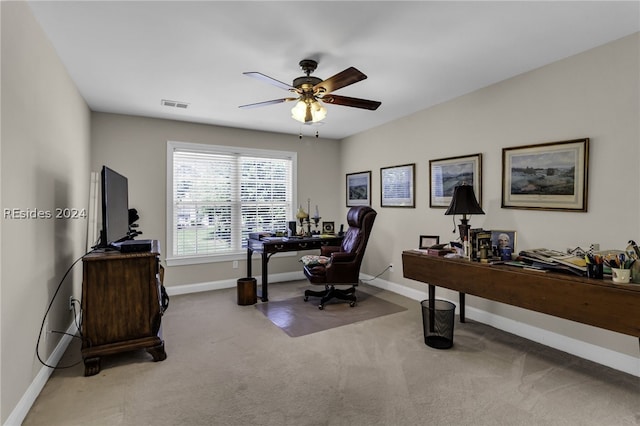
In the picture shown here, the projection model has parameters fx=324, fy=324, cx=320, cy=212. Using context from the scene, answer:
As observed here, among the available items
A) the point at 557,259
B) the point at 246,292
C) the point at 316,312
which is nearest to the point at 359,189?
the point at 316,312

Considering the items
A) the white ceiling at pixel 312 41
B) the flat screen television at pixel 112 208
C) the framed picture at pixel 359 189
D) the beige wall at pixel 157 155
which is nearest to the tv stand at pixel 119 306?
the flat screen television at pixel 112 208

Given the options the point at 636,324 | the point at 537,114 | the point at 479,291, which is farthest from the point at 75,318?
the point at 537,114

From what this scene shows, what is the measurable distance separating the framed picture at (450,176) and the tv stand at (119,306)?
10.1 ft

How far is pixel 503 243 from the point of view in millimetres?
2783

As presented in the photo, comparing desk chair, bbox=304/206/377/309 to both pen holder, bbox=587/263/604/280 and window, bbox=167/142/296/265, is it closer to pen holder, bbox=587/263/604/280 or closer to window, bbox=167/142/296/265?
window, bbox=167/142/296/265

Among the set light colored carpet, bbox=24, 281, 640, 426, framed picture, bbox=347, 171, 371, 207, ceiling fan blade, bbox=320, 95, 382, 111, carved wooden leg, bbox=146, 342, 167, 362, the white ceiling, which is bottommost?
light colored carpet, bbox=24, 281, 640, 426

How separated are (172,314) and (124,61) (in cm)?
258

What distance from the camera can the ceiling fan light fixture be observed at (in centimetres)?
269

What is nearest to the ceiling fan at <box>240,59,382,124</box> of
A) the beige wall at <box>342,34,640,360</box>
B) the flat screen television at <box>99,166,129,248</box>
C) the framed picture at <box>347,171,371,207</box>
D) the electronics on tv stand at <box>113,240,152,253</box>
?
the beige wall at <box>342,34,640,360</box>

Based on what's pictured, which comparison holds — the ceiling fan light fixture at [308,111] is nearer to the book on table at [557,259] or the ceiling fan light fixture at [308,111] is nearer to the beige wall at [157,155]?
the book on table at [557,259]

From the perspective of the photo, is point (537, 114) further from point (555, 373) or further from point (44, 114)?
point (44, 114)

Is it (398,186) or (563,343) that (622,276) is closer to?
(563,343)

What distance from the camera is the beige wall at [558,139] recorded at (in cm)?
238

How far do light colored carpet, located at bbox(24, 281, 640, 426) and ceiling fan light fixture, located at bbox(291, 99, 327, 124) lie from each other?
1.96m
